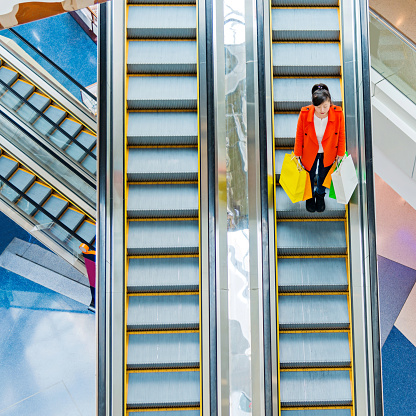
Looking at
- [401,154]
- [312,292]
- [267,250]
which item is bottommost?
[312,292]

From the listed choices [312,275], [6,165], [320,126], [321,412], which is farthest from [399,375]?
[6,165]

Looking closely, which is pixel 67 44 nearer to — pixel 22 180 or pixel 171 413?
pixel 22 180

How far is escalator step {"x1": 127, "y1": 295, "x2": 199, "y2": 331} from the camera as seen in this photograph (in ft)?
19.2

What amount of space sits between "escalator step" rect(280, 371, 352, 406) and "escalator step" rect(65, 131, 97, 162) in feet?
14.6

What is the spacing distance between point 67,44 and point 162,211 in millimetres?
5955

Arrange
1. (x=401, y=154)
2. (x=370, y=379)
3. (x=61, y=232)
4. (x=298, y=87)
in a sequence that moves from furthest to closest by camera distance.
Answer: (x=61, y=232) → (x=401, y=154) → (x=298, y=87) → (x=370, y=379)

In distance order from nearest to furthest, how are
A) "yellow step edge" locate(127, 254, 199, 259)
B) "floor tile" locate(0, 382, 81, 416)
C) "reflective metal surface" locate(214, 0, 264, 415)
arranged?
"reflective metal surface" locate(214, 0, 264, 415) → "yellow step edge" locate(127, 254, 199, 259) → "floor tile" locate(0, 382, 81, 416)

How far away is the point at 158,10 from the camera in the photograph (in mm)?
6160

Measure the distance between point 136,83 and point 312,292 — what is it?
3.14 metres

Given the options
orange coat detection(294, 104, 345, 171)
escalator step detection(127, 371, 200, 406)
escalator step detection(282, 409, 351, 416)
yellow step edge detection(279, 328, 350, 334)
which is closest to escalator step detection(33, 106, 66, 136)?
escalator step detection(127, 371, 200, 406)

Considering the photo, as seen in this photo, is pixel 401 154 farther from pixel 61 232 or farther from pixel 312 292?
pixel 61 232

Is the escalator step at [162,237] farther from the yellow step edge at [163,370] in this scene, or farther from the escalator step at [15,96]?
the escalator step at [15,96]

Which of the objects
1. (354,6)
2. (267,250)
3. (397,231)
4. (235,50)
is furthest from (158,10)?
(397,231)

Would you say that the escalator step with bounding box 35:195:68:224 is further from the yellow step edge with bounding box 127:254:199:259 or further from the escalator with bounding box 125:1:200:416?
the yellow step edge with bounding box 127:254:199:259
